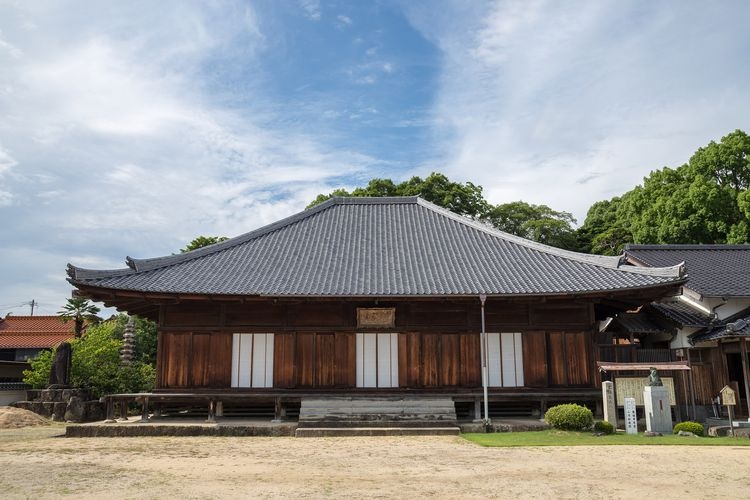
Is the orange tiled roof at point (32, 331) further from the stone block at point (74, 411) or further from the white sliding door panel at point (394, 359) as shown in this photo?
the white sliding door panel at point (394, 359)

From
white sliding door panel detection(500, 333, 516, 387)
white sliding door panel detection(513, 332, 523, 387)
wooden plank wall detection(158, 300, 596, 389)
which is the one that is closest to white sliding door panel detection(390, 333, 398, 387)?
wooden plank wall detection(158, 300, 596, 389)

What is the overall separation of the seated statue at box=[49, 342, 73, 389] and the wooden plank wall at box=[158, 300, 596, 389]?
9.26 meters

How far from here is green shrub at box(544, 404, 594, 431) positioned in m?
15.8

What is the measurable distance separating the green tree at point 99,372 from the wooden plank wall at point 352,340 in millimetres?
9838

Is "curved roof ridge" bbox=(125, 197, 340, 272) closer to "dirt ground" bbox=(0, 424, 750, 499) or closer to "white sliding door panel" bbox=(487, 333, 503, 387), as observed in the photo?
"dirt ground" bbox=(0, 424, 750, 499)

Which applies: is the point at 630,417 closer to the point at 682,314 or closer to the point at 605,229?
the point at 682,314

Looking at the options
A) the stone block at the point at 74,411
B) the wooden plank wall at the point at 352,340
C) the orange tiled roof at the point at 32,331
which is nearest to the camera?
the wooden plank wall at the point at 352,340

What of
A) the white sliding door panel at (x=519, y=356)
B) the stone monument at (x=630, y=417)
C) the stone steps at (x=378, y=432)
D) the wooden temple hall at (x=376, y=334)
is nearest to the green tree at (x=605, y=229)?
the wooden temple hall at (x=376, y=334)

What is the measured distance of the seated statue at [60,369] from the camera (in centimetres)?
2598

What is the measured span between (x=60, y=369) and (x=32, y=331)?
23548mm

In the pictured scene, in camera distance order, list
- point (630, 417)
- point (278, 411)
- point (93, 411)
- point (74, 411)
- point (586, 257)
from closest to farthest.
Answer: point (630, 417), point (278, 411), point (586, 257), point (74, 411), point (93, 411)

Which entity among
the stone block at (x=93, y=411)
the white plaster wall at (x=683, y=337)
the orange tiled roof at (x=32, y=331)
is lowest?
the stone block at (x=93, y=411)

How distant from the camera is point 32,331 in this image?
151 ft

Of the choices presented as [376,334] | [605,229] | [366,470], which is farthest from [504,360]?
[605,229]
